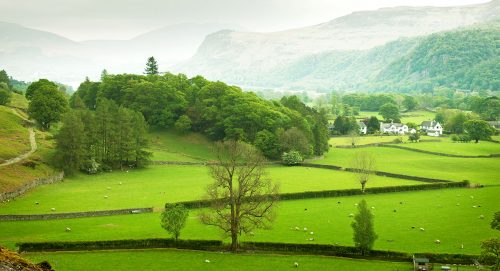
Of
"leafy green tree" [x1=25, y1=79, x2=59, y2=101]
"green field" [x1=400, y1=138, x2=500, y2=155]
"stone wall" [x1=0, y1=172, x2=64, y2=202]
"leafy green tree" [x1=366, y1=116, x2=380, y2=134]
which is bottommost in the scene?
"green field" [x1=400, y1=138, x2=500, y2=155]

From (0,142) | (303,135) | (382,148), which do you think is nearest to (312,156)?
(303,135)

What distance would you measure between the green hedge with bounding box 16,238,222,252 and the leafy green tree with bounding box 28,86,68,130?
6143 cm

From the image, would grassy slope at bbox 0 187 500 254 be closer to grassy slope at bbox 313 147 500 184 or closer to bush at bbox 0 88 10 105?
grassy slope at bbox 313 147 500 184

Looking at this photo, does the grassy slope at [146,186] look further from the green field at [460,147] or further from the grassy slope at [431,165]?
the green field at [460,147]

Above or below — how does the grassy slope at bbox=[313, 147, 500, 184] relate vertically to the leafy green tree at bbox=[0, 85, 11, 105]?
below

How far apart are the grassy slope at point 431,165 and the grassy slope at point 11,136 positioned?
61.2m

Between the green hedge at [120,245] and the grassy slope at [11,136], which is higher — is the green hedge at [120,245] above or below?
below

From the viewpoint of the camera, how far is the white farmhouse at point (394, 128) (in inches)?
7062

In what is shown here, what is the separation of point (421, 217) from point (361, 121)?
125 metres

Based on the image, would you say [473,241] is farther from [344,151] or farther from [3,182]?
[344,151]

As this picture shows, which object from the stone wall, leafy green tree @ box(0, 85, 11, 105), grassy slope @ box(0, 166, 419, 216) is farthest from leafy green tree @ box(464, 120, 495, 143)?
leafy green tree @ box(0, 85, 11, 105)

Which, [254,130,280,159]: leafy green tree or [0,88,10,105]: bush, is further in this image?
[0,88,10,105]: bush

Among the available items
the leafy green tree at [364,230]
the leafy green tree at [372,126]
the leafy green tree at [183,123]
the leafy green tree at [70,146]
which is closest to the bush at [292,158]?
the leafy green tree at [183,123]

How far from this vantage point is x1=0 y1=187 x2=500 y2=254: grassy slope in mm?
55656
